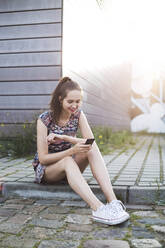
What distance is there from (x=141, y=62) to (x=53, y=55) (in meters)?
14.2

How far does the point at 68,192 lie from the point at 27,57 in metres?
2.93

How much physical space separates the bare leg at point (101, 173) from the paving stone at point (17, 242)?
2.58 ft

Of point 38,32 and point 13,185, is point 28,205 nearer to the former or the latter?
point 13,185

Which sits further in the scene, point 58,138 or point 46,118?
point 46,118

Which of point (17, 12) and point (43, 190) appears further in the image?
point (17, 12)

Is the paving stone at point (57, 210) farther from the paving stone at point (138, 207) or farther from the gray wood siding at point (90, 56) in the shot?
the gray wood siding at point (90, 56)

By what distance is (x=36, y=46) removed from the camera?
507 centimetres

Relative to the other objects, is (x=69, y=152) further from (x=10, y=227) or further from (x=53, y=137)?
(x=10, y=227)

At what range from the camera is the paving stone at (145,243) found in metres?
1.85

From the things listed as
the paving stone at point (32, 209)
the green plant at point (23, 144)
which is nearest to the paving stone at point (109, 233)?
the paving stone at point (32, 209)

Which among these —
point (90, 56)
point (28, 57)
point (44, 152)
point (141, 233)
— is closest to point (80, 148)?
point (44, 152)

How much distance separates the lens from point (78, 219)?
7.75ft

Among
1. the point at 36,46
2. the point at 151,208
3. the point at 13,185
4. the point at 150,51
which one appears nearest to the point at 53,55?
the point at 36,46

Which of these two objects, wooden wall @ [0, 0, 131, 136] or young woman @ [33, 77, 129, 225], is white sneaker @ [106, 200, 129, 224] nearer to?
young woman @ [33, 77, 129, 225]
